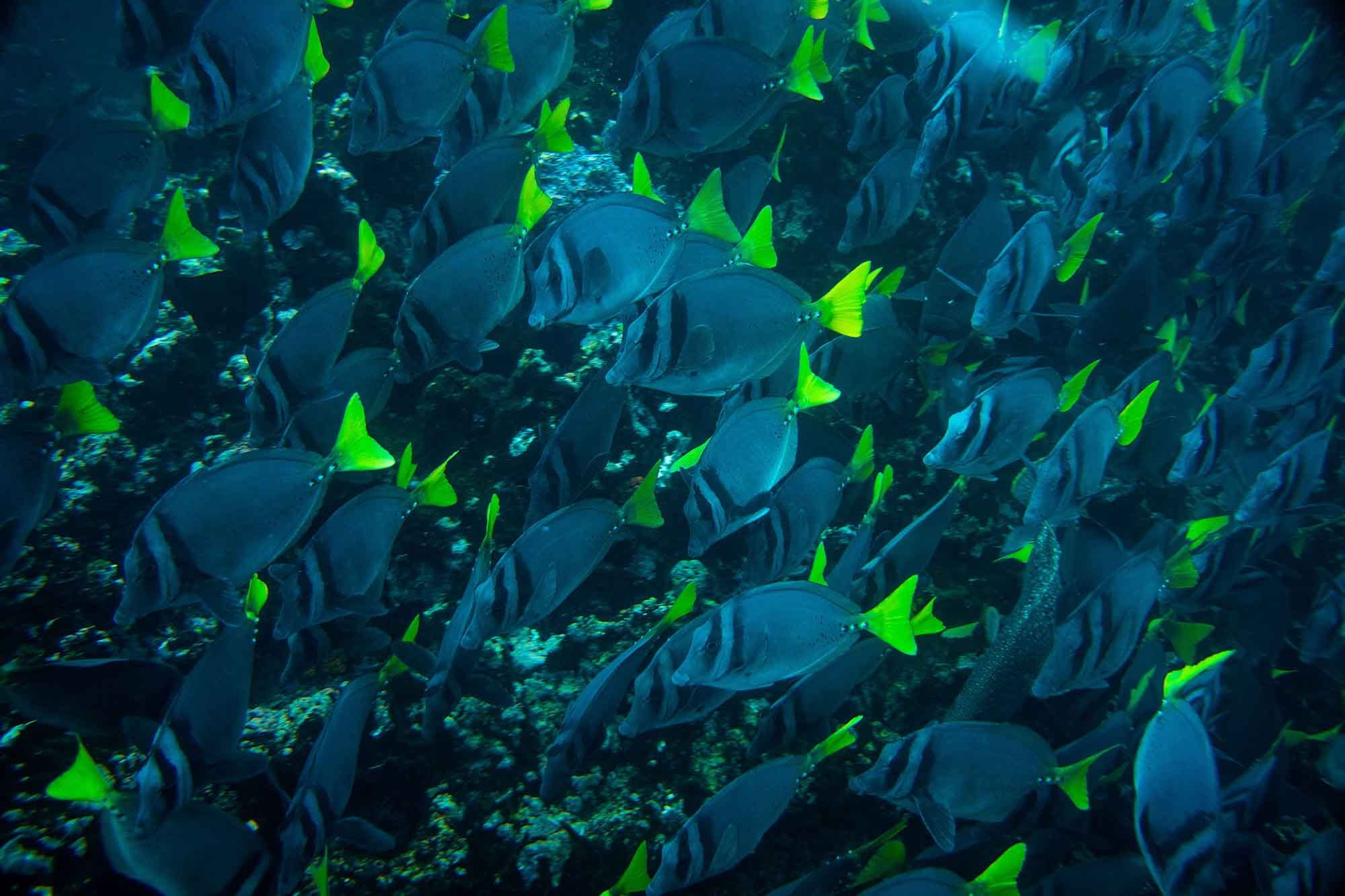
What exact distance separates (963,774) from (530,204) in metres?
2.96

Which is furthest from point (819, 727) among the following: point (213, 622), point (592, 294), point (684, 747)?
point (213, 622)

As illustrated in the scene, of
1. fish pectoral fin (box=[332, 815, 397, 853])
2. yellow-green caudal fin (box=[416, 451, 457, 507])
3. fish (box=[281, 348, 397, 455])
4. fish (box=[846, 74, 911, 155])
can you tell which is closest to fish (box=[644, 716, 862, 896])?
fish pectoral fin (box=[332, 815, 397, 853])

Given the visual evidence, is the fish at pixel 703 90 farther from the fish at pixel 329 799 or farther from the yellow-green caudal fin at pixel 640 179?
the fish at pixel 329 799

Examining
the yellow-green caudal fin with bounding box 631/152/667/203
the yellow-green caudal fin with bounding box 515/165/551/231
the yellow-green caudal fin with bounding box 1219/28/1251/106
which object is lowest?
the yellow-green caudal fin with bounding box 515/165/551/231

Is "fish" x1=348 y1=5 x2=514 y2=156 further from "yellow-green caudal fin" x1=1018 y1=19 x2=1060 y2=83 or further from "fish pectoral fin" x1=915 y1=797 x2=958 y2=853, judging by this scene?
"fish pectoral fin" x1=915 y1=797 x2=958 y2=853

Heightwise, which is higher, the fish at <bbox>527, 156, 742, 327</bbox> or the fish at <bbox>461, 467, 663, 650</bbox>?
the fish at <bbox>527, 156, 742, 327</bbox>

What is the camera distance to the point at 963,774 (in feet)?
7.65

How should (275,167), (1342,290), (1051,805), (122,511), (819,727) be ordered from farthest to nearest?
1. (1342,290)
2. (122,511)
3. (275,167)
4. (819,727)
5. (1051,805)

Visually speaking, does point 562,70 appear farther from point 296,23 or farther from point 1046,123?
point 1046,123

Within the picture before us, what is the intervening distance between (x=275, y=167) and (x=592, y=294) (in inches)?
68.0

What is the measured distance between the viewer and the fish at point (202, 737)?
1.99 metres

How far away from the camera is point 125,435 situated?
4.00m

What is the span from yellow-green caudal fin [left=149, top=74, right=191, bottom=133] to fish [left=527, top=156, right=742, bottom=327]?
6.86 feet

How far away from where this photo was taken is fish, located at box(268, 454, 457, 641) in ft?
7.98
